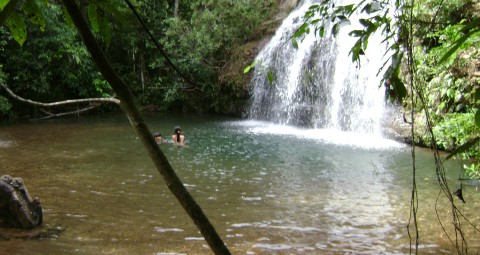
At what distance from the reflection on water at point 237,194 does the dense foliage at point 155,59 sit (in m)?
4.22

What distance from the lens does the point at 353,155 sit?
945 centimetres

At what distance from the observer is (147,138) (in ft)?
3.40

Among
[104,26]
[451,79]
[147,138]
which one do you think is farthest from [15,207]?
[451,79]

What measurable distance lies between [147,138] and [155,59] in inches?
722

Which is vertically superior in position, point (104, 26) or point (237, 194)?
point (104, 26)

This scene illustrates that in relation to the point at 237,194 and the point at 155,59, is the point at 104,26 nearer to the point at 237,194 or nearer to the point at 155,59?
the point at 237,194

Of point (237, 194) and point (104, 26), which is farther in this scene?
point (237, 194)

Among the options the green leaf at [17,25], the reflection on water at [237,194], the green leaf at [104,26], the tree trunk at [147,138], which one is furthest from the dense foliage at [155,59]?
the tree trunk at [147,138]

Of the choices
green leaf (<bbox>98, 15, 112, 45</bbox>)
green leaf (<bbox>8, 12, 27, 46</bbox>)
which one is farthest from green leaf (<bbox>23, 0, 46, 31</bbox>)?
green leaf (<bbox>98, 15, 112, 45</bbox>)

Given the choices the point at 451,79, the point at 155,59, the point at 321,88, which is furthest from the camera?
the point at 155,59

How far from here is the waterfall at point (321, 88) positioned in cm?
1283

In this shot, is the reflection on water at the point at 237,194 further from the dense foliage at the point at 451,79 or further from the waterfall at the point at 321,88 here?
the waterfall at the point at 321,88

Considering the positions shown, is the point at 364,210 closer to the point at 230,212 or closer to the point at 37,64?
the point at 230,212

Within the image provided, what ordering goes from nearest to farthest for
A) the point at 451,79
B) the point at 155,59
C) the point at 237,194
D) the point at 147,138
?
the point at 147,138
the point at 451,79
the point at 237,194
the point at 155,59
